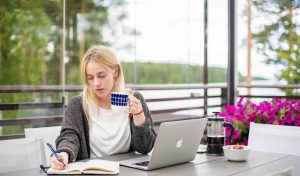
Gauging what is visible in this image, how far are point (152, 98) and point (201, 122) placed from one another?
7.93 feet

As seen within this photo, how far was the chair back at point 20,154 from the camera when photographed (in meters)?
1.89

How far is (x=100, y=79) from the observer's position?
7.82 feet

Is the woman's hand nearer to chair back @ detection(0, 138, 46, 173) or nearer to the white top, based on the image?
the white top

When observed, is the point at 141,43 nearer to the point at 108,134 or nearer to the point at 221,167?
the point at 108,134

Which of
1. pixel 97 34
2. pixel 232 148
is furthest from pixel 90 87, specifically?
pixel 97 34

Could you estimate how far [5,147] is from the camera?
1896 mm

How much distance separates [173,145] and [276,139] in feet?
3.00

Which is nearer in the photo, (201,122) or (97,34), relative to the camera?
(201,122)

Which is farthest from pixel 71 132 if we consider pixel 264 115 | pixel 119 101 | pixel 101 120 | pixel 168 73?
pixel 168 73

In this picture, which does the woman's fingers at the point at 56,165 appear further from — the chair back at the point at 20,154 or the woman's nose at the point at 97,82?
the woman's nose at the point at 97,82

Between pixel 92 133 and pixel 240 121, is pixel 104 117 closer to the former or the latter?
pixel 92 133

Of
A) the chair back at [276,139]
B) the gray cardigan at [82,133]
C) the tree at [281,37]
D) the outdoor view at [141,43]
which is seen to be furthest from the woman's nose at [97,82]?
the tree at [281,37]

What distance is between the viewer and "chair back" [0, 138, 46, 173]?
6.21 feet

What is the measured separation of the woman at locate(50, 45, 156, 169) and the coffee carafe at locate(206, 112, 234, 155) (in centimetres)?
30
